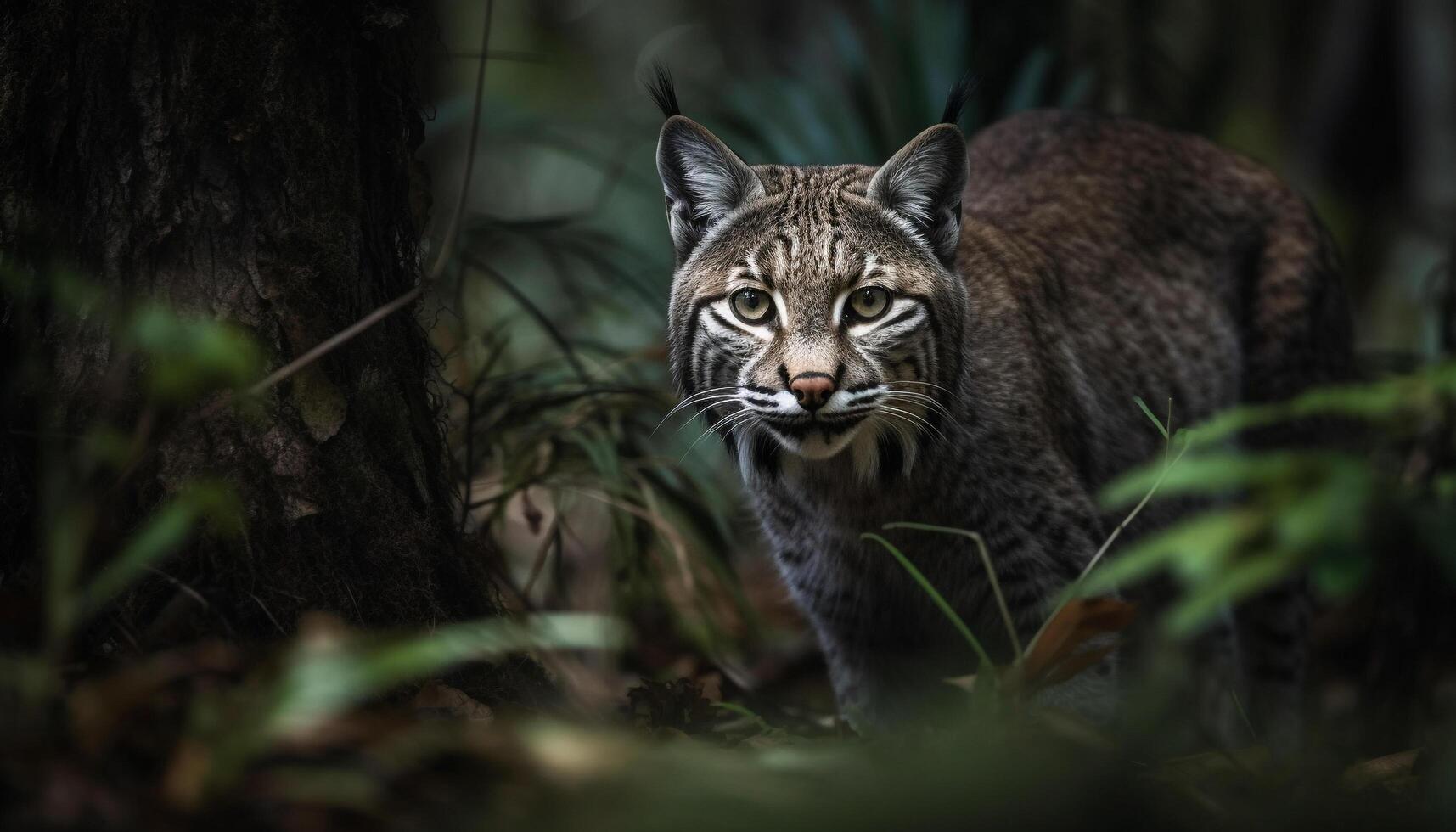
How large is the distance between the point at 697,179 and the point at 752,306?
1.73 feet

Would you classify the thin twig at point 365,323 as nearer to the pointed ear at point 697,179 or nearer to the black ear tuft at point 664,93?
the black ear tuft at point 664,93

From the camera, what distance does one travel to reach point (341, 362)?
3107 millimetres

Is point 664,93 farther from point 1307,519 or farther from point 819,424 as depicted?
point 1307,519

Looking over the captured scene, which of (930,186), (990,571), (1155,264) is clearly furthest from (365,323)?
(1155,264)

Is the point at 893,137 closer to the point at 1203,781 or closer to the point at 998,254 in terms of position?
the point at 998,254

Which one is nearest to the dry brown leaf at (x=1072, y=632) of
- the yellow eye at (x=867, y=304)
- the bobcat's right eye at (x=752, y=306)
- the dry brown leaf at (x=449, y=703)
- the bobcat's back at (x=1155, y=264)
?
the dry brown leaf at (x=449, y=703)

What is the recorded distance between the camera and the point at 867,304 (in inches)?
147

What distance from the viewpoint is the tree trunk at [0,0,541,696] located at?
112 inches

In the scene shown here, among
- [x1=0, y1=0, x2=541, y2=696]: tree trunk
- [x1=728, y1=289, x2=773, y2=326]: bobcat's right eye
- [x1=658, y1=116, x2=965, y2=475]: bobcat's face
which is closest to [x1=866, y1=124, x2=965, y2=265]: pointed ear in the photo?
[x1=658, y1=116, x2=965, y2=475]: bobcat's face

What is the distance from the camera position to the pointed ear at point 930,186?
12.6 ft

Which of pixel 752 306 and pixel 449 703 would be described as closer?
pixel 449 703

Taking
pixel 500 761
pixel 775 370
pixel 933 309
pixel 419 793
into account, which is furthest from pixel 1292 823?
pixel 933 309

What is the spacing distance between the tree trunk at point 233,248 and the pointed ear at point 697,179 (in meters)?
1.02

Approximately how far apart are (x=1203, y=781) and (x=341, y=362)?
2176 millimetres
